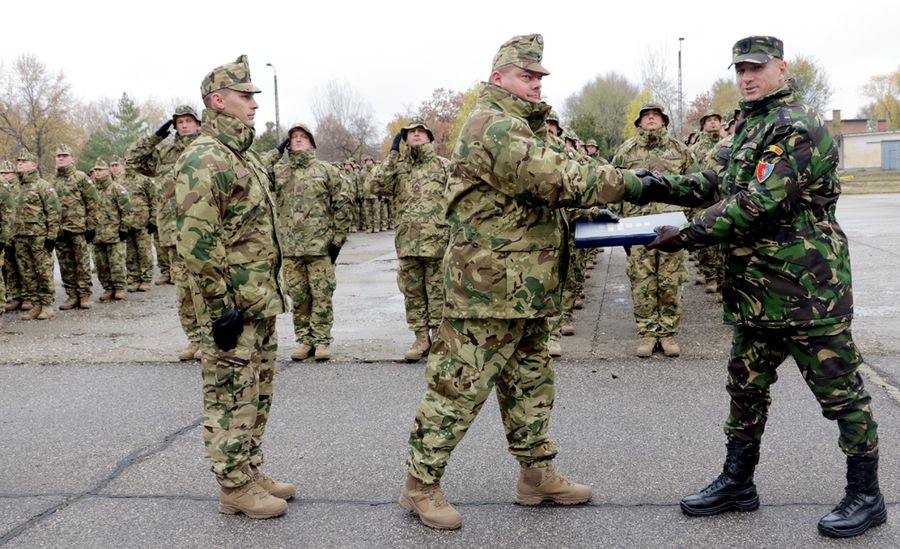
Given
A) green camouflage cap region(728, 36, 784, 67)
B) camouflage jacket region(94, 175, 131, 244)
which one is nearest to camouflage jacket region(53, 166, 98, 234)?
camouflage jacket region(94, 175, 131, 244)

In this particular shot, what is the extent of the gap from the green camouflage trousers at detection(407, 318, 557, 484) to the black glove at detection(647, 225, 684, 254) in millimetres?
696

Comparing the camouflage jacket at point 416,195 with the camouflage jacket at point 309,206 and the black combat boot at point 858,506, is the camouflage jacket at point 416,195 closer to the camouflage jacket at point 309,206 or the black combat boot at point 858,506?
the camouflage jacket at point 309,206

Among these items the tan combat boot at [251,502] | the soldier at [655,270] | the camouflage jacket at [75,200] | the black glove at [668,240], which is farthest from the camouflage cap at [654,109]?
the camouflage jacket at [75,200]

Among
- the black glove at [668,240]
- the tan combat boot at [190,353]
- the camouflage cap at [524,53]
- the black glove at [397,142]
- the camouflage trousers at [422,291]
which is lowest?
the tan combat boot at [190,353]

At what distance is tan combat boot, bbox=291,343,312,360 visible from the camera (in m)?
6.77

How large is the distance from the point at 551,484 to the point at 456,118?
151 feet

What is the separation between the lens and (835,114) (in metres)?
71.6

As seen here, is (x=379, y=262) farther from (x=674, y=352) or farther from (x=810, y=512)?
(x=810, y=512)

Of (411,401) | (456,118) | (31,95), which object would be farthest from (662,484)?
(31,95)

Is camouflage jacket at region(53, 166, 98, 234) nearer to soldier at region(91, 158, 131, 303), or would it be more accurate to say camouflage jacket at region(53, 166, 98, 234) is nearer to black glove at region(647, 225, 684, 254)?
soldier at region(91, 158, 131, 303)

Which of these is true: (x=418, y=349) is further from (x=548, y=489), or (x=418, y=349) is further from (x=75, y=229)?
(x=75, y=229)

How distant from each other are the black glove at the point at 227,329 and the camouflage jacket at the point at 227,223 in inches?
1.3

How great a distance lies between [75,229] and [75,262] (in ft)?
1.56

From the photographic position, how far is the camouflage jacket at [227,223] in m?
3.46
